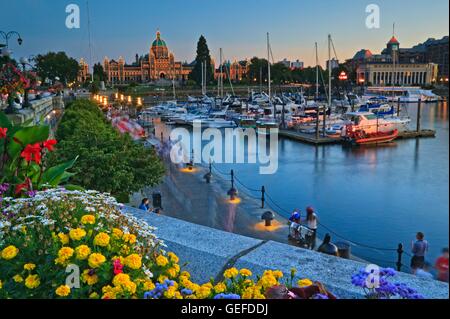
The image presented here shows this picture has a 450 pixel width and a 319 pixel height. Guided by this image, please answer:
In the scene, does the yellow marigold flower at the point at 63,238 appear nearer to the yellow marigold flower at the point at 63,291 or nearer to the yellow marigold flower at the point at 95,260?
the yellow marigold flower at the point at 95,260

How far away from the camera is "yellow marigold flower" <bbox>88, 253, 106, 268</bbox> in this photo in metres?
2.90

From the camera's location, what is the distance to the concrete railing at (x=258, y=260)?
11.4 feet

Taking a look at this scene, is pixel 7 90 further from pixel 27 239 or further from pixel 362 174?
pixel 362 174

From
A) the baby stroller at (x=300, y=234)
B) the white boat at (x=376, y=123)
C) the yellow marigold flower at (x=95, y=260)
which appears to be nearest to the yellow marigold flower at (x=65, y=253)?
the yellow marigold flower at (x=95, y=260)

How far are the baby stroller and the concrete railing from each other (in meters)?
8.27

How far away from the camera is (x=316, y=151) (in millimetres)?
37531

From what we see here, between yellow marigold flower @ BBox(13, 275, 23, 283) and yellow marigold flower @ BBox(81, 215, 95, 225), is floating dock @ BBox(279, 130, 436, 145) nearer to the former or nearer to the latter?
yellow marigold flower @ BBox(81, 215, 95, 225)

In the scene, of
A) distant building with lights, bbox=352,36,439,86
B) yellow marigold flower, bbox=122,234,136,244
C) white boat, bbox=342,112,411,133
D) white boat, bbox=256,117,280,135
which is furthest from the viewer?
distant building with lights, bbox=352,36,439,86

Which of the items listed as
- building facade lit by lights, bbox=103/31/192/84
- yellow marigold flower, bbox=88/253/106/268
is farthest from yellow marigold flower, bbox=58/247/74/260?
building facade lit by lights, bbox=103/31/192/84

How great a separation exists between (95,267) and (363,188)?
2384 cm

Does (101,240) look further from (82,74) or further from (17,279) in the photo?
(82,74)

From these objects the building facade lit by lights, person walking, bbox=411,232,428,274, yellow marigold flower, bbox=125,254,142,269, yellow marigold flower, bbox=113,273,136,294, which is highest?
the building facade lit by lights

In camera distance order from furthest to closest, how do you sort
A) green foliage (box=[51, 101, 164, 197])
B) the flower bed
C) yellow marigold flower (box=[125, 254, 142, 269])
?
green foliage (box=[51, 101, 164, 197]), yellow marigold flower (box=[125, 254, 142, 269]), the flower bed
